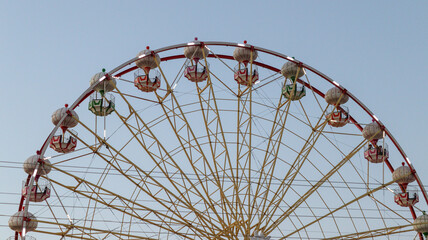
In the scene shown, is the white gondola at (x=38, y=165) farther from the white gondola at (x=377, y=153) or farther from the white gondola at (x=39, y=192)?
the white gondola at (x=377, y=153)

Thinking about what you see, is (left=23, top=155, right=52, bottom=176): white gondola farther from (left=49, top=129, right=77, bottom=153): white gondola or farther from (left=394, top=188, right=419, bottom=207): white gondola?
(left=394, top=188, right=419, bottom=207): white gondola

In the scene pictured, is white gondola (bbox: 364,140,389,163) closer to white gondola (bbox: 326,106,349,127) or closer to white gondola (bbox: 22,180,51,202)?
white gondola (bbox: 326,106,349,127)

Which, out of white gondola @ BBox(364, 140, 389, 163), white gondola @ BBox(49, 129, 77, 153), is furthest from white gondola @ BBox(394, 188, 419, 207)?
white gondola @ BBox(49, 129, 77, 153)

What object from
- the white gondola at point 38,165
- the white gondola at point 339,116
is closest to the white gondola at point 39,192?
the white gondola at point 38,165

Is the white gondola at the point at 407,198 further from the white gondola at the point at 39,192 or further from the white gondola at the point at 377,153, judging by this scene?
the white gondola at the point at 39,192

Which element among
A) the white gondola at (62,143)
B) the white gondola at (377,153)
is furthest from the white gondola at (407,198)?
the white gondola at (62,143)

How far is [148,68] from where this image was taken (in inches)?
1188

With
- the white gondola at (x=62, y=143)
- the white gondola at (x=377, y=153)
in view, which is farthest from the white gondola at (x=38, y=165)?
the white gondola at (x=377, y=153)

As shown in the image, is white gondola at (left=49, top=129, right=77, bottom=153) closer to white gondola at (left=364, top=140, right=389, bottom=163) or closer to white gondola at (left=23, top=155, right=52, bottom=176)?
white gondola at (left=23, top=155, right=52, bottom=176)

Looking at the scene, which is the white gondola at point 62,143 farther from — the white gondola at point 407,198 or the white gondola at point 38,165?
the white gondola at point 407,198

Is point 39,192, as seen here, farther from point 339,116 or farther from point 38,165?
point 339,116

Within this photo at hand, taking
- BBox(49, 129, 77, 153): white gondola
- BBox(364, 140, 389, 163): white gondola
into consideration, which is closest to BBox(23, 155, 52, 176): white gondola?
BBox(49, 129, 77, 153): white gondola

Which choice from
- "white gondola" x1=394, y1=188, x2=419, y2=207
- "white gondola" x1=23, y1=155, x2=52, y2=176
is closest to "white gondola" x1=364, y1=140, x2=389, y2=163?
"white gondola" x1=394, y1=188, x2=419, y2=207

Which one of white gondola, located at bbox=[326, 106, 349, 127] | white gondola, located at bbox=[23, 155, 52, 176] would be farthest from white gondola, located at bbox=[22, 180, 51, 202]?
white gondola, located at bbox=[326, 106, 349, 127]
